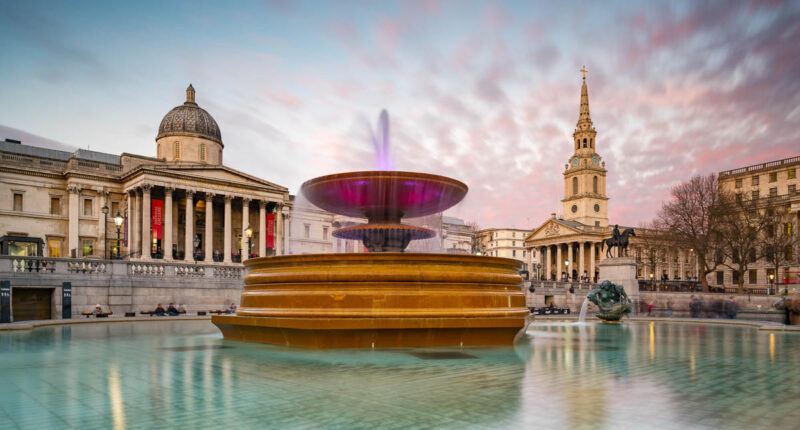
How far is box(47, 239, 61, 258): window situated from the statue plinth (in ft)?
164

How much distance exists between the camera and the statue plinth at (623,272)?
2850 cm

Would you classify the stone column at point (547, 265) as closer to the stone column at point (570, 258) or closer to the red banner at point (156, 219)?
the stone column at point (570, 258)

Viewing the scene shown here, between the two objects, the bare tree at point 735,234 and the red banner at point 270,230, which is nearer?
the bare tree at point 735,234

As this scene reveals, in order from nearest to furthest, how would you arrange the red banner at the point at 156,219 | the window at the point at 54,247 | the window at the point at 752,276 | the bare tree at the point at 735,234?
the bare tree at the point at 735,234, the red banner at the point at 156,219, the window at the point at 54,247, the window at the point at 752,276

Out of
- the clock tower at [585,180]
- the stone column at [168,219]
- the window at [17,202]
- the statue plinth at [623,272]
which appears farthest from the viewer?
the clock tower at [585,180]

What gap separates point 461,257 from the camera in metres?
10.1

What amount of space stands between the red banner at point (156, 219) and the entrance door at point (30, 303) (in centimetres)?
2740

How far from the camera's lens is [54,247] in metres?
53.2

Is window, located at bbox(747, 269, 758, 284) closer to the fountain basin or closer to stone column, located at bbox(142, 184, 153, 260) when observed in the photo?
stone column, located at bbox(142, 184, 153, 260)

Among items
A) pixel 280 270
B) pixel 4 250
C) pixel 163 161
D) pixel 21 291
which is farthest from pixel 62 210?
pixel 280 270

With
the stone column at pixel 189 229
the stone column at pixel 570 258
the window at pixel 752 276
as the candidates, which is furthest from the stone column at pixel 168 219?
the window at pixel 752 276

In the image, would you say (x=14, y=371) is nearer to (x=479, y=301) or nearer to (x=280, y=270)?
(x=280, y=270)

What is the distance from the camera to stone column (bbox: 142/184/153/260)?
51.0m

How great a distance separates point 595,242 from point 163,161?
72264 millimetres
